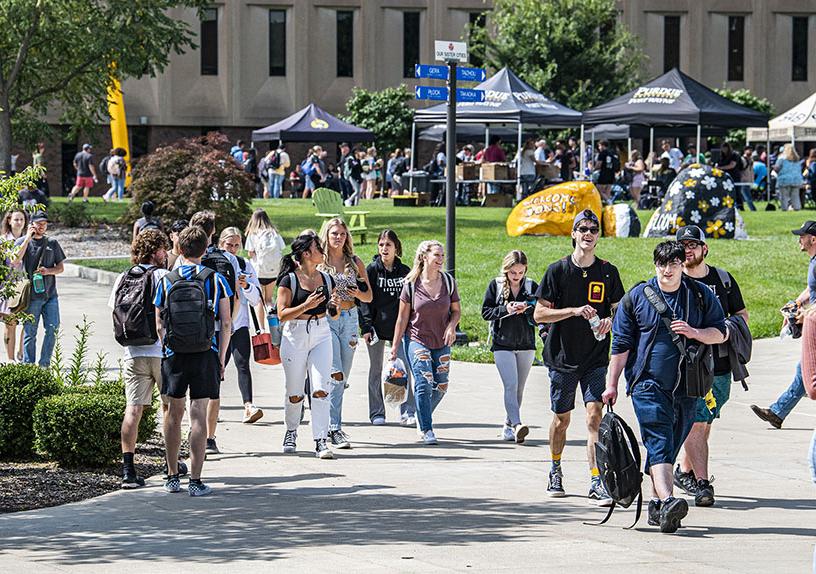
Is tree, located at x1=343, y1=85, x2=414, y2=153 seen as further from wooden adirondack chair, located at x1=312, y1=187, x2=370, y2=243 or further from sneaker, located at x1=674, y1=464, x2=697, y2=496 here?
sneaker, located at x1=674, y1=464, x2=697, y2=496

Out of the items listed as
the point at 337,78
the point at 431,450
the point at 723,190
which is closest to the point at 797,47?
the point at 337,78

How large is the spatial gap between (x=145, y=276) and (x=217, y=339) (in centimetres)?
66

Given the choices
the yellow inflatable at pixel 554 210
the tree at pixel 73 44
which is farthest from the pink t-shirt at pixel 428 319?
the tree at pixel 73 44

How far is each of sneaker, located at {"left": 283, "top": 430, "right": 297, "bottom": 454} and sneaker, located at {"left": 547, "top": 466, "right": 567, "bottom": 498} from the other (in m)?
2.43

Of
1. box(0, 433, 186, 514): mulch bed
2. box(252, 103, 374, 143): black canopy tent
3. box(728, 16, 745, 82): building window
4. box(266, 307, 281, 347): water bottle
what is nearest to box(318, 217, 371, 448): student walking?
box(266, 307, 281, 347): water bottle

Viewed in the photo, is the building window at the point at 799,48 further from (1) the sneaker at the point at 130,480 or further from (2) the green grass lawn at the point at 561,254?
(1) the sneaker at the point at 130,480

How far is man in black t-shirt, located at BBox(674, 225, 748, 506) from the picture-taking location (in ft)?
31.4

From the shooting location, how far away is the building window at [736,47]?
188ft

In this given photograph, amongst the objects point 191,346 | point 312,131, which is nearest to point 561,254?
point 191,346

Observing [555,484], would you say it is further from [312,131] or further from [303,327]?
[312,131]

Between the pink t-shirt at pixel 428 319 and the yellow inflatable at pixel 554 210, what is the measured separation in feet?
44.0

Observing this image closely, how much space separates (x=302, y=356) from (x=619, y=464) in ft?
11.2

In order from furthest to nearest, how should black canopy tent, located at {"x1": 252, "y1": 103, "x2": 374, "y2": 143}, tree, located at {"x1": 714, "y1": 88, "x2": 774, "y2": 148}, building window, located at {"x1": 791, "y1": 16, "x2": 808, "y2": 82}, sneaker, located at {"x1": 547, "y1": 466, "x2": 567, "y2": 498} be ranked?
1. building window, located at {"x1": 791, "y1": 16, "x2": 808, "y2": 82}
2. tree, located at {"x1": 714, "y1": 88, "x2": 774, "y2": 148}
3. black canopy tent, located at {"x1": 252, "y1": 103, "x2": 374, "y2": 143}
4. sneaker, located at {"x1": 547, "y1": 466, "x2": 567, "y2": 498}

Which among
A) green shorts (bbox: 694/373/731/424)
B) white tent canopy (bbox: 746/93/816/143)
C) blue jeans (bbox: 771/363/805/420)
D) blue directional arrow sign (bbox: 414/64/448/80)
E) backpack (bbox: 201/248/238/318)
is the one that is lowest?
blue jeans (bbox: 771/363/805/420)
